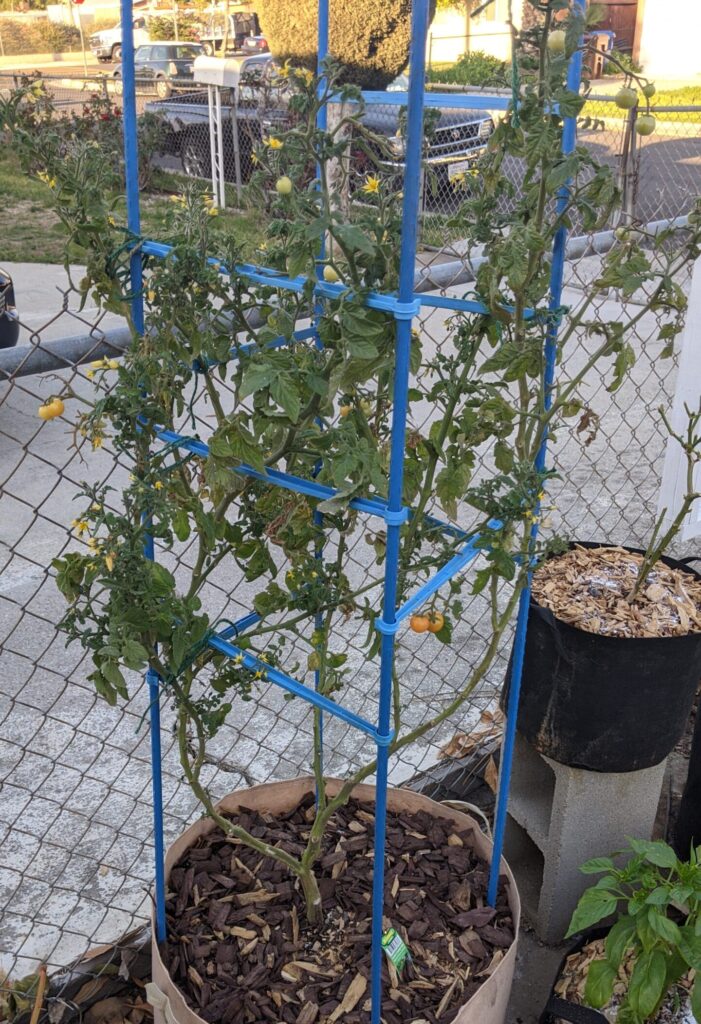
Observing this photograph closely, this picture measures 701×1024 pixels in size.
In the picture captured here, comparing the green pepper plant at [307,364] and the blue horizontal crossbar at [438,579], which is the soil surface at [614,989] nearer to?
the green pepper plant at [307,364]

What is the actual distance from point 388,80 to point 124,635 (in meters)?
11.2

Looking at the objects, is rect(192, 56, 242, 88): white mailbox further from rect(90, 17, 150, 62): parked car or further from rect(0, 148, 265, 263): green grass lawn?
rect(90, 17, 150, 62): parked car

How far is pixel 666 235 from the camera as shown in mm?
1849

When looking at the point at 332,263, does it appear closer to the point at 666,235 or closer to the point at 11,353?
the point at 11,353

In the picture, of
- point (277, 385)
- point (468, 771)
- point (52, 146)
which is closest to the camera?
→ point (277, 385)

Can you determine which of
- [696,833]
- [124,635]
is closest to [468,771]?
[696,833]

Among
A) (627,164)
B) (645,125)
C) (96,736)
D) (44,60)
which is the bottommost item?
(96,736)

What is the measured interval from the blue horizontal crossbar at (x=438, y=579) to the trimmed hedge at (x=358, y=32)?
8.92 meters

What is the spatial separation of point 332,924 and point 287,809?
31 cm

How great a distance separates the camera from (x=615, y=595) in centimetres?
233

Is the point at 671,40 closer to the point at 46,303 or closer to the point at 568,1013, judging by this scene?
the point at 46,303

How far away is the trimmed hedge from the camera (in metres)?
10.2

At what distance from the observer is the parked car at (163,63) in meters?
16.1

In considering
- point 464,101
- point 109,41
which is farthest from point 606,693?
point 109,41
